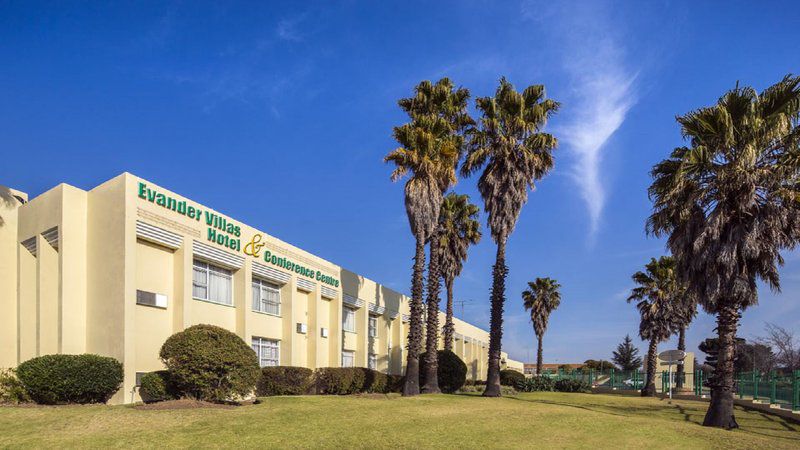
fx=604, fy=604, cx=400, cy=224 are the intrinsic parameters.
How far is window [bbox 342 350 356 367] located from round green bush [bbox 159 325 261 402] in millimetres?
17947

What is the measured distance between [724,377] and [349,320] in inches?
896

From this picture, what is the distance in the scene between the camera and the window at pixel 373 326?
Result: 40594 mm

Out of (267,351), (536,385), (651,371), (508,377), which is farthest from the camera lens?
(508,377)

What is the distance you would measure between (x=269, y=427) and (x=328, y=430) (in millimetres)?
1414

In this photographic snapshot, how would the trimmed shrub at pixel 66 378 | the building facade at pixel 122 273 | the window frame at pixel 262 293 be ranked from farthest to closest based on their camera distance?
the window frame at pixel 262 293, the building facade at pixel 122 273, the trimmed shrub at pixel 66 378

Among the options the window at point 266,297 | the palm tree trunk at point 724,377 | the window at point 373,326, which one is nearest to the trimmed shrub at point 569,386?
the window at point 373,326

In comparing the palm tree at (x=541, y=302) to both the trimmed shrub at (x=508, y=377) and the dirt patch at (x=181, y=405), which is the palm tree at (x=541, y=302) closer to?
the trimmed shrub at (x=508, y=377)

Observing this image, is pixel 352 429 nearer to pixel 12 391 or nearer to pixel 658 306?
pixel 12 391

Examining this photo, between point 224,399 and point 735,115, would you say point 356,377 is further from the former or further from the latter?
point 735,115

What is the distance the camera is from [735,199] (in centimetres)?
1906

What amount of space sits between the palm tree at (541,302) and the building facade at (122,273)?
1623 inches

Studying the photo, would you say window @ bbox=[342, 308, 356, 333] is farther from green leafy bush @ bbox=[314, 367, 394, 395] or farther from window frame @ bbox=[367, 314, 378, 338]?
green leafy bush @ bbox=[314, 367, 394, 395]

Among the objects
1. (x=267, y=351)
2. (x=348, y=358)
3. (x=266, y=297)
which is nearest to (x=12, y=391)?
(x=267, y=351)

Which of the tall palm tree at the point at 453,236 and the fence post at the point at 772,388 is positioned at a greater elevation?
the tall palm tree at the point at 453,236
